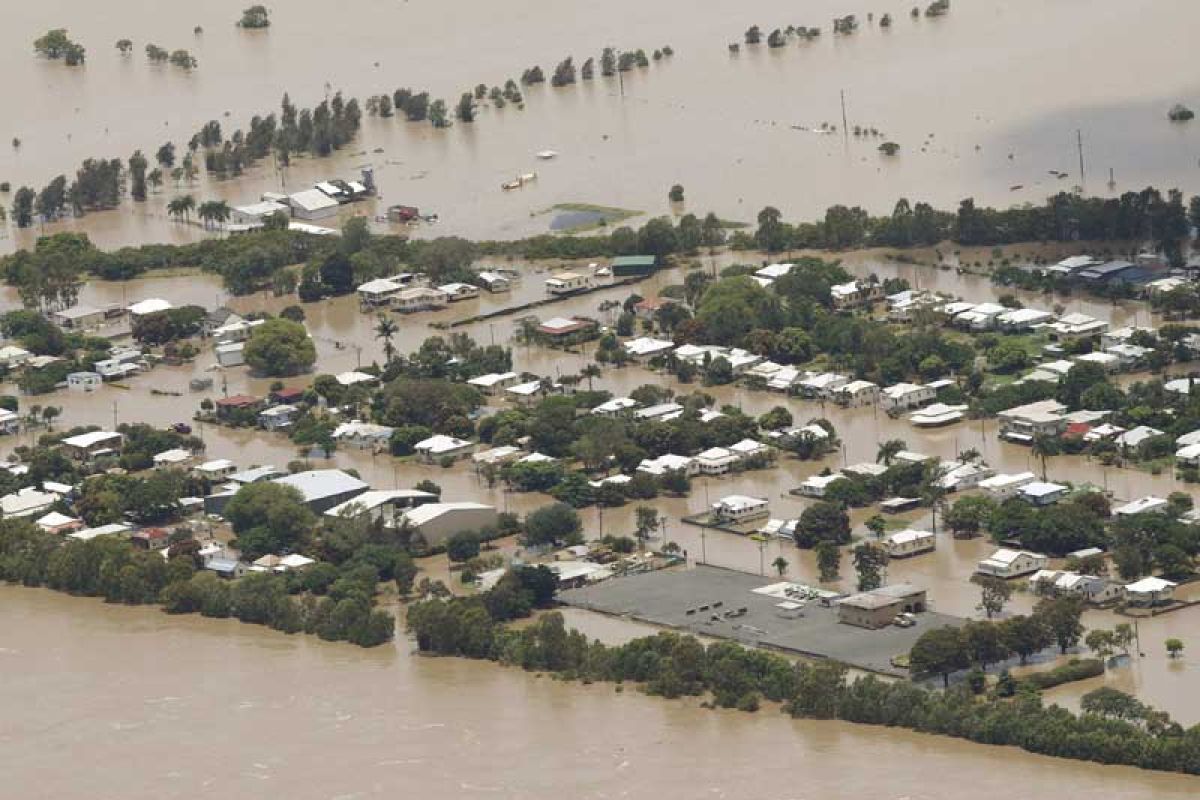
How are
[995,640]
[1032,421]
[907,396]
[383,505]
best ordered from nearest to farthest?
1. [995,640]
2. [383,505]
3. [1032,421]
4. [907,396]

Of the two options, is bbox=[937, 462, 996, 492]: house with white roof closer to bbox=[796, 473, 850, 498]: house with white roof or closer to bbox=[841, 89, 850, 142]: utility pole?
bbox=[796, 473, 850, 498]: house with white roof

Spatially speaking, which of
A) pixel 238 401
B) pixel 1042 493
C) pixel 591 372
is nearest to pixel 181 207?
pixel 238 401

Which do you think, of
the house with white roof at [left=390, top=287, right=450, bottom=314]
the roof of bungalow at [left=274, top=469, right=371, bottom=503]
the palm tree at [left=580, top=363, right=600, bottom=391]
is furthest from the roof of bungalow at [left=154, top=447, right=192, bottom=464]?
the house with white roof at [left=390, top=287, right=450, bottom=314]

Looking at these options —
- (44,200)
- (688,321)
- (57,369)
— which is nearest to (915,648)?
(688,321)

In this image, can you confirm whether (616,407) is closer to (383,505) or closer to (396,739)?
(383,505)

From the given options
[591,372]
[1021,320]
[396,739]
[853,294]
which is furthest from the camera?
[853,294]

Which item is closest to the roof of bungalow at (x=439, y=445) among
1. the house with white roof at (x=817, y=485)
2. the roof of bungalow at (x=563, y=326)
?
the house with white roof at (x=817, y=485)

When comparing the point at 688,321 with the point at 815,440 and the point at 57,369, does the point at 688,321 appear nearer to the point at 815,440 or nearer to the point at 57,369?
the point at 815,440
